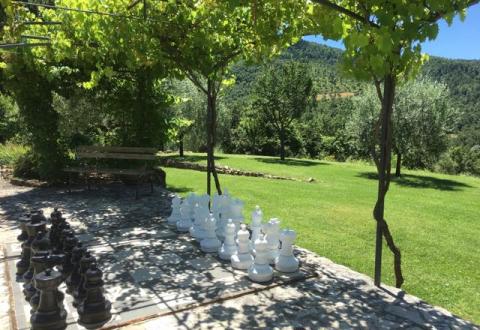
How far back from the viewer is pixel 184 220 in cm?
702

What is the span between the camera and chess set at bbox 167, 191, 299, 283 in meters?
4.84

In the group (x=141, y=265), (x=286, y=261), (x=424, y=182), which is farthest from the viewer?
(x=424, y=182)

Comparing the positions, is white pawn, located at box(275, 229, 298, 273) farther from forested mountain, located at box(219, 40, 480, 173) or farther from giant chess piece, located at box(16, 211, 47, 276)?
giant chess piece, located at box(16, 211, 47, 276)

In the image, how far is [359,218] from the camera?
32.7ft

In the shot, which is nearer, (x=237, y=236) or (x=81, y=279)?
(x=81, y=279)

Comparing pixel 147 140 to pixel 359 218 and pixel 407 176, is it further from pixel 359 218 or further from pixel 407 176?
pixel 407 176

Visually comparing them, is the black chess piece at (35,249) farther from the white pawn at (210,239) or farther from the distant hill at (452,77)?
the distant hill at (452,77)

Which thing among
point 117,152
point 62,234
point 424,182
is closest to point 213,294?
point 62,234

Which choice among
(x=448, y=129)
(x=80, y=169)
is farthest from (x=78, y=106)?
(x=448, y=129)

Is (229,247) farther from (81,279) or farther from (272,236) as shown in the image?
(81,279)

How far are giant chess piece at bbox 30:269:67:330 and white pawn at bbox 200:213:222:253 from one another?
9.70ft

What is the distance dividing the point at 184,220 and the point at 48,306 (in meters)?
4.09

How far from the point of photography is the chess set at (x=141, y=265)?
3246 millimetres

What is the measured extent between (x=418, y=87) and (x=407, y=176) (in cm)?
449
